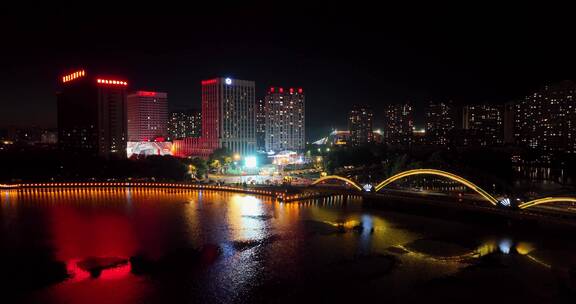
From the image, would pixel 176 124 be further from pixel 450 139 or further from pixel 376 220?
pixel 376 220

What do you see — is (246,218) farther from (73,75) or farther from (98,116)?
(73,75)

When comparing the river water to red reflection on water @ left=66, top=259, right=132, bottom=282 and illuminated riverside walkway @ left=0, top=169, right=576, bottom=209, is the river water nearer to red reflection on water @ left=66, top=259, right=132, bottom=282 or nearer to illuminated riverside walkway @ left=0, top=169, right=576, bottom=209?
red reflection on water @ left=66, top=259, right=132, bottom=282

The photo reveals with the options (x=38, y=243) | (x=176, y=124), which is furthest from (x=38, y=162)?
(x=176, y=124)

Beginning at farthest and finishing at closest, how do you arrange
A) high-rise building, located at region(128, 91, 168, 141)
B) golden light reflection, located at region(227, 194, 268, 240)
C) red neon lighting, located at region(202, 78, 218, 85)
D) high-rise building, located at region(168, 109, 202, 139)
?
1. high-rise building, located at region(168, 109, 202, 139)
2. high-rise building, located at region(128, 91, 168, 141)
3. red neon lighting, located at region(202, 78, 218, 85)
4. golden light reflection, located at region(227, 194, 268, 240)

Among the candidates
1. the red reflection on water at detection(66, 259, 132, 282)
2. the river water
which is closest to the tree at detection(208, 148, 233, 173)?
the river water

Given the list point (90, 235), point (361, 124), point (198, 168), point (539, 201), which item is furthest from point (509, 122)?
point (90, 235)

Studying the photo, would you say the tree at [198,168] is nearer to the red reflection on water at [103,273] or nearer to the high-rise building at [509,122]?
the red reflection on water at [103,273]
